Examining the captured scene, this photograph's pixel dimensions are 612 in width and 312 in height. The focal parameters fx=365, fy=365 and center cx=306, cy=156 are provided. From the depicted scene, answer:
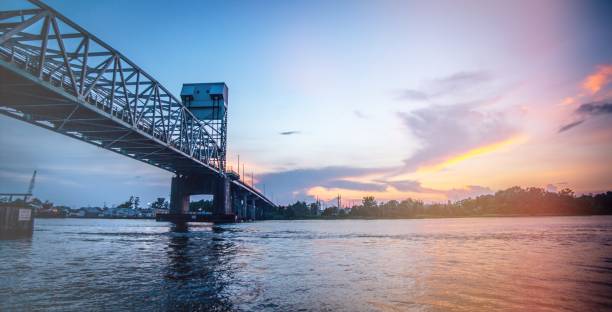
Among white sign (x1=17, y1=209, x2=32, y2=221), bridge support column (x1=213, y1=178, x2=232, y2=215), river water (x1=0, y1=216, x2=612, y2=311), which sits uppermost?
bridge support column (x1=213, y1=178, x2=232, y2=215)

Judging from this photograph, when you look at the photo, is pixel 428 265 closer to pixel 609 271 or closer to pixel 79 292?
pixel 609 271

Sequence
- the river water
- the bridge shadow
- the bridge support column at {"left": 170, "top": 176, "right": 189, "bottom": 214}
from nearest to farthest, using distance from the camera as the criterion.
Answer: the bridge shadow < the river water < the bridge support column at {"left": 170, "top": 176, "right": 189, "bottom": 214}

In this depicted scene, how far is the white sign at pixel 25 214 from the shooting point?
1624 inches

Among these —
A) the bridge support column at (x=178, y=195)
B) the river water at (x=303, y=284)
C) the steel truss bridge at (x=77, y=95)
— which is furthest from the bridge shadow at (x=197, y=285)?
the bridge support column at (x=178, y=195)

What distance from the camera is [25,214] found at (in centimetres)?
4219

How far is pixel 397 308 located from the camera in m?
9.90

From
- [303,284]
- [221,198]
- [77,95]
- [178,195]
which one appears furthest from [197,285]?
[178,195]

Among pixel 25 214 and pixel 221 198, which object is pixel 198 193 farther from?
pixel 25 214

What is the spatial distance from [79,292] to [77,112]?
36942 mm

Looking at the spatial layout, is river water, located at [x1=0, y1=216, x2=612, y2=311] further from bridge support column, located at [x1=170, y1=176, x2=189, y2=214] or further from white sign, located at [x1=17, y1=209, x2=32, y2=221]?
bridge support column, located at [x1=170, y1=176, x2=189, y2=214]

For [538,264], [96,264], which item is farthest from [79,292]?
[538,264]

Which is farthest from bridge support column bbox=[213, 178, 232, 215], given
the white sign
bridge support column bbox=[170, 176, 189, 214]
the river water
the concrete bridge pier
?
the river water

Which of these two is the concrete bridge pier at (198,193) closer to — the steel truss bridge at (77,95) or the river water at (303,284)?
the steel truss bridge at (77,95)

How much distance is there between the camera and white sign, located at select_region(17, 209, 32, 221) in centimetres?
A: 4125
